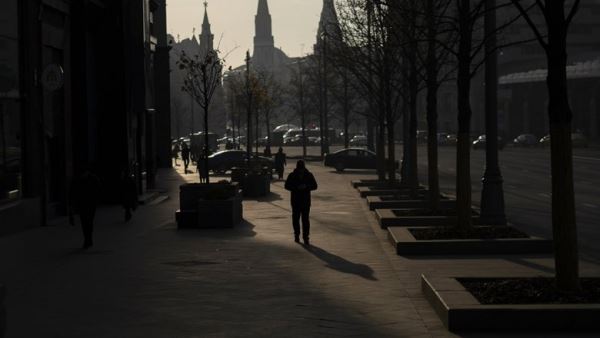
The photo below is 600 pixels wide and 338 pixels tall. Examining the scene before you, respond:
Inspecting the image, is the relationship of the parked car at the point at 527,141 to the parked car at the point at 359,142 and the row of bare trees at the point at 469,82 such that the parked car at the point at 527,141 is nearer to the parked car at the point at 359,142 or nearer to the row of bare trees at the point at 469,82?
the parked car at the point at 359,142

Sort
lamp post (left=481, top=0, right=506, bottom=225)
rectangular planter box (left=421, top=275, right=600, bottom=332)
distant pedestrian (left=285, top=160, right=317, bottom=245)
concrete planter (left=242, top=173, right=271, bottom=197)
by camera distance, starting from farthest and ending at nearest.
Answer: concrete planter (left=242, top=173, right=271, bottom=197) → lamp post (left=481, top=0, right=506, bottom=225) → distant pedestrian (left=285, top=160, right=317, bottom=245) → rectangular planter box (left=421, top=275, right=600, bottom=332)

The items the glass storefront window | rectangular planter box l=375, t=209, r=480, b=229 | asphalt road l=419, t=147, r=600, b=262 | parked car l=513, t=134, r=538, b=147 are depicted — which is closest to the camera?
rectangular planter box l=375, t=209, r=480, b=229

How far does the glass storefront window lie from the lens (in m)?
25.3

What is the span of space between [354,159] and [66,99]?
122 ft

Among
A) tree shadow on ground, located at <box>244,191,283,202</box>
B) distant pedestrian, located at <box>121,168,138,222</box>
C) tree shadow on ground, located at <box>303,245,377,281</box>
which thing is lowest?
tree shadow on ground, located at <box>303,245,377,281</box>

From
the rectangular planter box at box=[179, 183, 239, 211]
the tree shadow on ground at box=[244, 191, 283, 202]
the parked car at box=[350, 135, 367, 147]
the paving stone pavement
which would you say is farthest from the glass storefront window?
the parked car at box=[350, 135, 367, 147]

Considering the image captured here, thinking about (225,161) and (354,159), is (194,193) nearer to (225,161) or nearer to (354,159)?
(225,161)

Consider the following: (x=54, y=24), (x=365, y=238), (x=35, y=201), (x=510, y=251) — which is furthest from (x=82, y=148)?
(x=510, y=251)

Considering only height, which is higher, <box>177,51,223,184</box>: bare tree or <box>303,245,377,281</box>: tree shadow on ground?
<box>177,51,223,184</box>: bare tree

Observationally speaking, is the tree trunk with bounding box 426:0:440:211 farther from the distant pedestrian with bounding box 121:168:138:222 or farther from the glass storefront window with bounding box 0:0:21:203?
the glass storefront window with bounding box 0:0:21:203

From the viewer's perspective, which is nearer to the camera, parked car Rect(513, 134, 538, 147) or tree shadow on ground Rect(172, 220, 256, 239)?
tree shadow on ground Rect(172, 220, 256, 239)

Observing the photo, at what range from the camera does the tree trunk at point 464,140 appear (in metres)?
19.8

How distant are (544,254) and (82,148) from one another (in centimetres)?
1871

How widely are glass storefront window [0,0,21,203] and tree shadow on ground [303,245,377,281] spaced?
27.4ft
